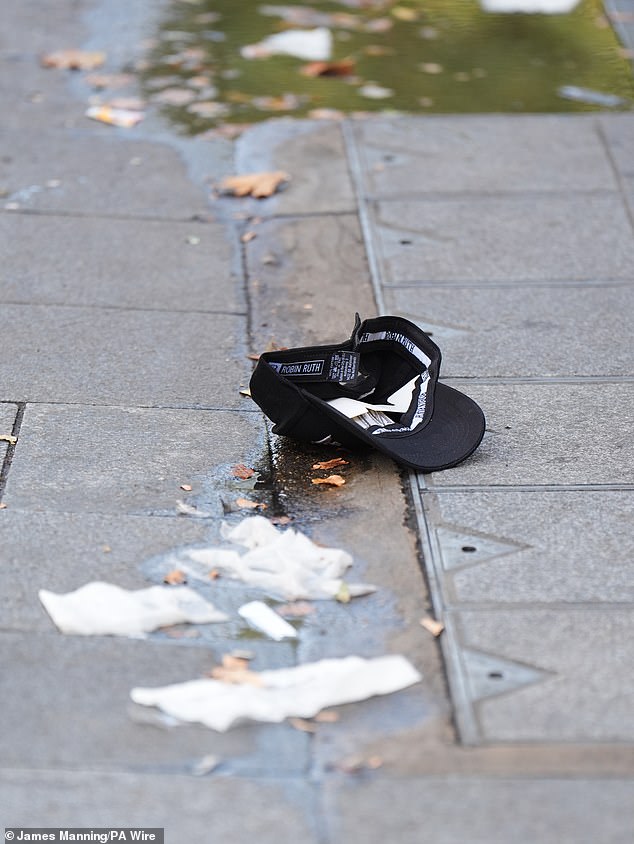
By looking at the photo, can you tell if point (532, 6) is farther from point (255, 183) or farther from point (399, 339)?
point (399, 339)

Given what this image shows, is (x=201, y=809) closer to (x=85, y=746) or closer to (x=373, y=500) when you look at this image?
(x=85, y=746)

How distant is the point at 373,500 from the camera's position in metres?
3.73

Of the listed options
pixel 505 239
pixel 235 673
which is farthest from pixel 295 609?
pixel 505 239

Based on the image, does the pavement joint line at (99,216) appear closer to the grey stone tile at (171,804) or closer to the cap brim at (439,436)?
the cap brim at (439,436)

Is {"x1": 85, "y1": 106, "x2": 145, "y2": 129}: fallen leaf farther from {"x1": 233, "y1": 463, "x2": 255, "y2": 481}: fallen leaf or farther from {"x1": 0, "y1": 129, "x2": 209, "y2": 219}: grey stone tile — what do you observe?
{"x1": 233, "y1": 463, "x2": 255, "y2": 481}: fallen leaf

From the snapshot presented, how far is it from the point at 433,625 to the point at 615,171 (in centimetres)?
383

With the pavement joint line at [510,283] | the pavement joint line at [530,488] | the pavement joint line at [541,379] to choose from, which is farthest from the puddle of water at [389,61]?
the pavement joint line at [530,488]

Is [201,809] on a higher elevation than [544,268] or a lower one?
higher

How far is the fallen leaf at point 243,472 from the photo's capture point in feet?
12.6

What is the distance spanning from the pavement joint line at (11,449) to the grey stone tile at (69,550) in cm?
21

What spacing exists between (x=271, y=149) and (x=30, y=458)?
3.18 meters

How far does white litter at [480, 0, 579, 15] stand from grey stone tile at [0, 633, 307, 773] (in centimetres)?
694

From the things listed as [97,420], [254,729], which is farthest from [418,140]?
[254,729]

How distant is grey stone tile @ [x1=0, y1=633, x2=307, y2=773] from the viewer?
2705 millimetres
